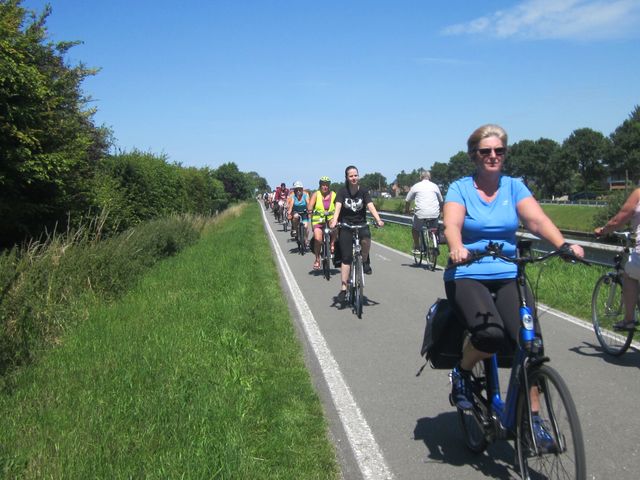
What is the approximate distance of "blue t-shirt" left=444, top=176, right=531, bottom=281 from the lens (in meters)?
3.44

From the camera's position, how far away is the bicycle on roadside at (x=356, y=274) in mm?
8273

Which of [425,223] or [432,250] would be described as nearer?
[432,250]

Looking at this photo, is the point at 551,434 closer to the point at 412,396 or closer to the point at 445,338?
the point at 445,338

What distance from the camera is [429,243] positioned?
43.7 ft

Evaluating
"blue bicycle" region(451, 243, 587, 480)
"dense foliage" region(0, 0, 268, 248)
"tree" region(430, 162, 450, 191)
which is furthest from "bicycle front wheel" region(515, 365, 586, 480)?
"tree" region(430, 162, 450, 191)

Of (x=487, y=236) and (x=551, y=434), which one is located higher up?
(x=487, y=236)

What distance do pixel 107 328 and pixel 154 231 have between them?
30.4ft

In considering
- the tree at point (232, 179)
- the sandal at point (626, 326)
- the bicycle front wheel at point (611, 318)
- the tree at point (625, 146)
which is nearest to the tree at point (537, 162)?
the tree at point (625, 146)

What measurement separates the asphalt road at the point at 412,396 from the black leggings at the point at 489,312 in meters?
0.88

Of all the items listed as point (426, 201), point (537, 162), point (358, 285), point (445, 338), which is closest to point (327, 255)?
point (426, 201)

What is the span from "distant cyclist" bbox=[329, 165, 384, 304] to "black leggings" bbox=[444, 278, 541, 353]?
5.44 meters

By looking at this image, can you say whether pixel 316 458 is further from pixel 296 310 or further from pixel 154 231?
pixel 154 231

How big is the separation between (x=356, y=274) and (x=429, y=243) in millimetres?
5242

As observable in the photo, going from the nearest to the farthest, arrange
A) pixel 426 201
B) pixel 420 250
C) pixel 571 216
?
pixel 426 201 < pixel 420 250 < pixel 571 216
